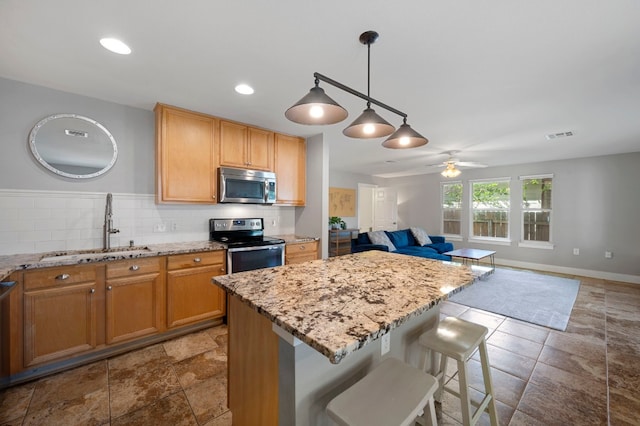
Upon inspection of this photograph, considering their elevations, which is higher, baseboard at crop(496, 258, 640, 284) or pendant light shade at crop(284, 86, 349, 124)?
pendant light shade at crop(284, 86, 349, 124)

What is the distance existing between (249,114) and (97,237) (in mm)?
1962

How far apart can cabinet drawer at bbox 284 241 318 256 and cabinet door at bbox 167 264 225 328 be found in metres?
0.81

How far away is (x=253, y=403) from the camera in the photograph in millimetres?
1260

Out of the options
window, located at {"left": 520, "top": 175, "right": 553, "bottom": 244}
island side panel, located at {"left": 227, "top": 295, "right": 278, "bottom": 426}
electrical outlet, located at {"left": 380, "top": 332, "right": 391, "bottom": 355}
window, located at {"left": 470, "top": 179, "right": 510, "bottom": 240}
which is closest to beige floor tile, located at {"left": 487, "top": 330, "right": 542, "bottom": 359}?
electrical outlet, located at {"left": 380, "top": 332, "right": 391, "bottom": 355}

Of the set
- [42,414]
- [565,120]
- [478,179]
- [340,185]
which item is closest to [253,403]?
[42,414]

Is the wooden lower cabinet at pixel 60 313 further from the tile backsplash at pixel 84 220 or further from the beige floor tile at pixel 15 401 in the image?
the tile backsplash at pixel 84 220

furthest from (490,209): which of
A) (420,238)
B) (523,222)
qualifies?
(420,238)

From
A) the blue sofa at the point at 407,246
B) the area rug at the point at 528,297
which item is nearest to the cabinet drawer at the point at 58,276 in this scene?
the area rug at the point at 528,297

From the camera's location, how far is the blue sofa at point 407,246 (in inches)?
204

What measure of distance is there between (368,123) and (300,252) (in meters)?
2.20

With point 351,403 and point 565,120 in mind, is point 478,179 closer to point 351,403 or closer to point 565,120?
point 565,120

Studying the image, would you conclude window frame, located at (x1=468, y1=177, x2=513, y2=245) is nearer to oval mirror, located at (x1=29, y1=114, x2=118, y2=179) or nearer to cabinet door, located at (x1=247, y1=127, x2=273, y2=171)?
cabinet door, located at (x1=247, y1=127, x2=273, y2=171)

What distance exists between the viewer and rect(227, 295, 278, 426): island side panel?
1.13 m

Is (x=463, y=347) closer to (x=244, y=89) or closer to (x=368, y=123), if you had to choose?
(x=368, y=123)
